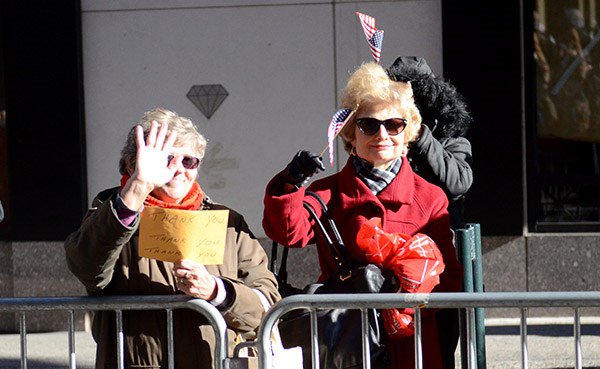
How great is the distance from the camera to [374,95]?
423 cm

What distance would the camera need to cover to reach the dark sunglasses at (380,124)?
4.20 meters

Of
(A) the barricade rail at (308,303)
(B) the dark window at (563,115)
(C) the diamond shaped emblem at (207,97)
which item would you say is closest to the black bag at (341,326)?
(A) the barricade rail at (308,303)

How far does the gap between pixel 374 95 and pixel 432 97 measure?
24.7 inches

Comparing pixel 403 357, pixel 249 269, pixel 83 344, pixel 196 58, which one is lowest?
pixel 83 344

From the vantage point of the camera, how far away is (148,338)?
148 inches

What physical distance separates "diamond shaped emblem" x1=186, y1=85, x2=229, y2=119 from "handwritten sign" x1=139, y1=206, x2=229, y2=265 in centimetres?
481

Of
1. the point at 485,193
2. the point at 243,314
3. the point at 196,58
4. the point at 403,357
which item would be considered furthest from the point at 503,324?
the point at 243,314

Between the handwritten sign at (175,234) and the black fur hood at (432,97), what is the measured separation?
144 cm

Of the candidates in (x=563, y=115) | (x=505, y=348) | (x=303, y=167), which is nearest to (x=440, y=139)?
(x=303, y=167)

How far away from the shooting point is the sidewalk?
719 centimetres

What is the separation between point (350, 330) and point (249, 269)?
A: 1.37ft

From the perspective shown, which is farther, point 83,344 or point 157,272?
point 83,344

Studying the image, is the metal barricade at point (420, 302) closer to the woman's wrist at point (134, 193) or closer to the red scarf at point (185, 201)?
the red scarf at point (185, 201)

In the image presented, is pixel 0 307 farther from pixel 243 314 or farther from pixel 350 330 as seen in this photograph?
pixel 350 330
